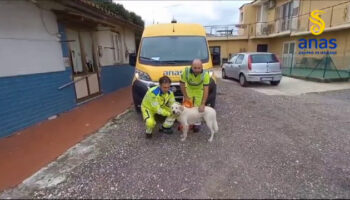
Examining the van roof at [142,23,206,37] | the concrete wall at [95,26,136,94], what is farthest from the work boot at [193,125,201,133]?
the concrete wall at [95,26,136,94]

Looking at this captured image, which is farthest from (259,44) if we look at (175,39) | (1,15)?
(1,15)

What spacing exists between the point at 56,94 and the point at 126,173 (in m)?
3.73

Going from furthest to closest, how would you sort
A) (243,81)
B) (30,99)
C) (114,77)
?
(243,81)
(114,77)
(30,99)

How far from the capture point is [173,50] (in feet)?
16.8

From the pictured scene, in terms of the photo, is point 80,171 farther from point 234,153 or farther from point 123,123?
point 234,153

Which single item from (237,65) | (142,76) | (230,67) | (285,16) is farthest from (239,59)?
(285,16)

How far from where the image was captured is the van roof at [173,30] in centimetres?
542

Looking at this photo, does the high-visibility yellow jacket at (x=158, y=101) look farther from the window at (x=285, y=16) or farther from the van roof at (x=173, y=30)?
the window at (x=285, y=16)

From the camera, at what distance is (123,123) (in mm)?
4902

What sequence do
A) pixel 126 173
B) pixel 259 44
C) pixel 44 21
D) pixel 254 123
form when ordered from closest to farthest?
1. pixel 126 173
2. pixel 254 123
3. pixel 44 21
4. pixel 259 44

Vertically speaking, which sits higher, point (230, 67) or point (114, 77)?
point (230, 67)

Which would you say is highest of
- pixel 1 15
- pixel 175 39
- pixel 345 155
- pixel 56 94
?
pixel 1 15

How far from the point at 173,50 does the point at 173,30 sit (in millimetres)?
683

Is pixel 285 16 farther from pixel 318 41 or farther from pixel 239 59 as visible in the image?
pixel 239 59
